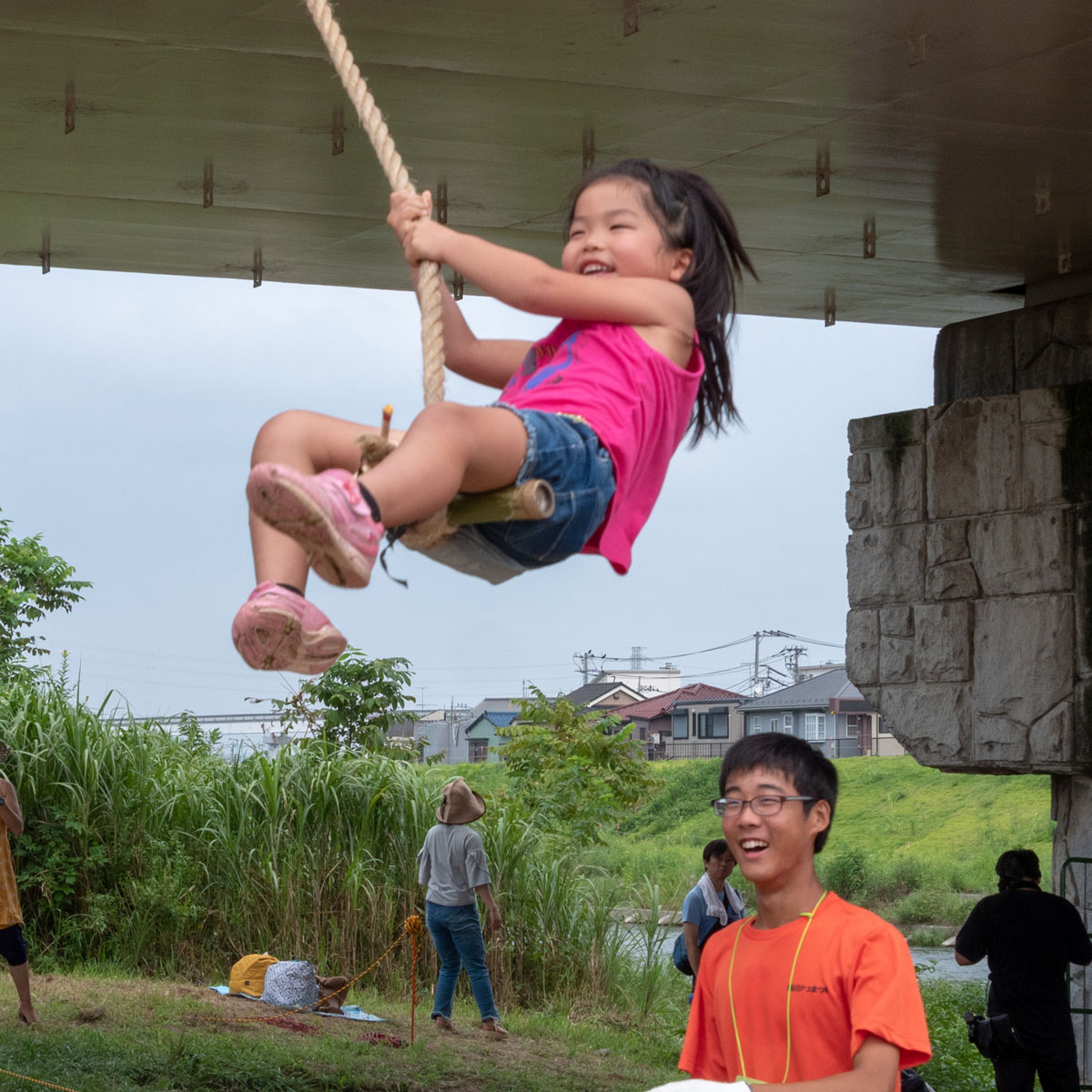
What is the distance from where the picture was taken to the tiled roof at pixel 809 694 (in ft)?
167

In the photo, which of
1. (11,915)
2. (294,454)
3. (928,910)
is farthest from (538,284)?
(928,910)

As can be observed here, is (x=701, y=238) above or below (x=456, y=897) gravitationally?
above

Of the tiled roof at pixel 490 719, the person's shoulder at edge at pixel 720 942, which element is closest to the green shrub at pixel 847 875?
the person's shoulder at edge at pixel 720 942

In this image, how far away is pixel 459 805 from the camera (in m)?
8.21

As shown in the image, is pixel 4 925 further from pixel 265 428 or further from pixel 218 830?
pixel 265 428

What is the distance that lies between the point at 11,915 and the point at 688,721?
151ft

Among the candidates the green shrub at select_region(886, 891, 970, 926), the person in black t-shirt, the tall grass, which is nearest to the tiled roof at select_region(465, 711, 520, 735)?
the green shrub at select_region(886, 891, 970, 926)

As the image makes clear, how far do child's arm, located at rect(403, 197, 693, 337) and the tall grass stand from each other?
7207 millimetres

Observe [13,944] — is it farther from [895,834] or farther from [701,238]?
[895,834]

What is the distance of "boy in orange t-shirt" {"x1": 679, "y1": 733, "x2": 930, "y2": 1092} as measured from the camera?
6.55ft

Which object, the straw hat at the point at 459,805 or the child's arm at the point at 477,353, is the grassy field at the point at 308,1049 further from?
the child's arm at the point at 477,353

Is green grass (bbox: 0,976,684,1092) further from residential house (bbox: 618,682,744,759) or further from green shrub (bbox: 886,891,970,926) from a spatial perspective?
residential house (bbox: 618,682,744,759)

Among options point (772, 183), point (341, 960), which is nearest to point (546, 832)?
point (341, 960)

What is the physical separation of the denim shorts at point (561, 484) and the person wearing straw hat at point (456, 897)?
6.05m
